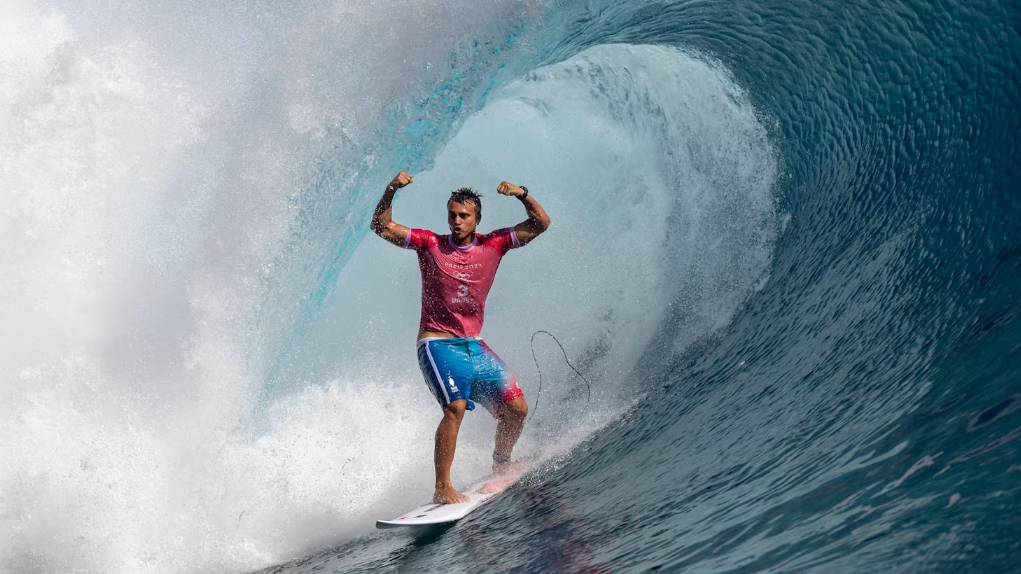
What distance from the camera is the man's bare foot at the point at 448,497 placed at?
4562 mm

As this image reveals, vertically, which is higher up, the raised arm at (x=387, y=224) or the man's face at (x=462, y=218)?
the raised arm at (x=387, y=224)

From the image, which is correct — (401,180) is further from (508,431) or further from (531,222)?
(508,431)

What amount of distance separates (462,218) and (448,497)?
1.39 meters

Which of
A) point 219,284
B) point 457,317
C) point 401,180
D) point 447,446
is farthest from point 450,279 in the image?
point 219,284

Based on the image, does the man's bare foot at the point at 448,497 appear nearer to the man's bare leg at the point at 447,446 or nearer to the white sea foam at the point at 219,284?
the man's bare leg at the point at 447,446

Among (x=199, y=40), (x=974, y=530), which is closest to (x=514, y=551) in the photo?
(x=974, y=530)

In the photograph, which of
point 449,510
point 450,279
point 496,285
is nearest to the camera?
point 449,510

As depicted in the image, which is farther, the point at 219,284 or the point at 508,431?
the point at 219,284

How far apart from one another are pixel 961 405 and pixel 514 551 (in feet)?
5.46

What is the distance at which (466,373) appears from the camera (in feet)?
15.0

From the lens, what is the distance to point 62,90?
6559mm

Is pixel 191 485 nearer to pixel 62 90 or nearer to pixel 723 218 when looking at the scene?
pixel 62 90

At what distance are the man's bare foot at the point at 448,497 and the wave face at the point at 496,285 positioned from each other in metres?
0.27

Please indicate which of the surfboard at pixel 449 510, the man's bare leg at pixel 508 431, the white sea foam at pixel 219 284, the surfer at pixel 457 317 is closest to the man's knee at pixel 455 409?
the surfer at pixel 457 317
